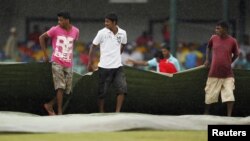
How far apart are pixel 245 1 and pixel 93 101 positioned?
1193 centimetres

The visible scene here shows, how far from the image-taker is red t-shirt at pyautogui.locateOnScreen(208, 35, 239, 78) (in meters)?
14.7

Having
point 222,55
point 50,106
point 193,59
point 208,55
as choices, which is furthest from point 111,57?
point 193,59

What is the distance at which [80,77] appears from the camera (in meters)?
15.1

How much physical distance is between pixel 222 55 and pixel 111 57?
182 centimetres

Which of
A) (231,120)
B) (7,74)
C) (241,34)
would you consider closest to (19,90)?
(7,74)

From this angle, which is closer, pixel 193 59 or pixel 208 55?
pixel 208 55

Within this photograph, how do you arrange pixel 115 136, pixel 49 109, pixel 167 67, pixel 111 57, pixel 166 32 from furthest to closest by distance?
pixel 166 32
pixel 167 67
pixel 49 109
pixel 111 57
pixel 115 136

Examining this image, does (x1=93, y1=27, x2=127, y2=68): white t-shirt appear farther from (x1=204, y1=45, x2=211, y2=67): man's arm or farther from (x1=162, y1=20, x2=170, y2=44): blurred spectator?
(x1=162, y1=20, x2=170, y2=44): blurred spectator

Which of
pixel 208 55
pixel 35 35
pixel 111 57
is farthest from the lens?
pixel 35 35

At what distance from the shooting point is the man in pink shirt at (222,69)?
14.7m

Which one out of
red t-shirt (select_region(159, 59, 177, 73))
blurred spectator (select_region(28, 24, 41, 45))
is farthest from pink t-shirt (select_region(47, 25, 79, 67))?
blurred spectator (select_region(28, 24, 41, 45))

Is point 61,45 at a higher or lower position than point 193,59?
higher

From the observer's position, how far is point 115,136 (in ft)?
40.0

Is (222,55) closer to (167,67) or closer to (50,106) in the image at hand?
(167,67)
